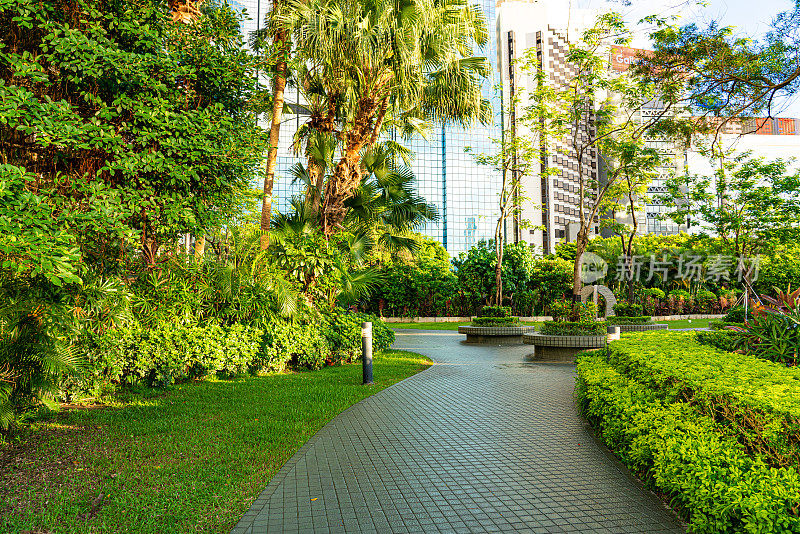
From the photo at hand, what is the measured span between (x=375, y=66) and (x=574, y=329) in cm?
793

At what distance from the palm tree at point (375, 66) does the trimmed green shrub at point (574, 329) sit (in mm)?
5905

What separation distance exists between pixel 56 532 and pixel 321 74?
1120 centimetres

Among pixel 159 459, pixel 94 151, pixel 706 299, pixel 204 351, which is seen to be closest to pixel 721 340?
pixel 159 459

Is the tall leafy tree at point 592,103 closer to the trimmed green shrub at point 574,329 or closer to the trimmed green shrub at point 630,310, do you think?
the trimmed green shrub at point 574,329

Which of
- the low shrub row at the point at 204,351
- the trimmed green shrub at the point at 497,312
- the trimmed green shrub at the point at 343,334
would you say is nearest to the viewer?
the low shrub row at the point at 204,351

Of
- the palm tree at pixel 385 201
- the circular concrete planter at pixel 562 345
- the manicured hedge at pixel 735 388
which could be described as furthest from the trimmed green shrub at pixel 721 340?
the palm tree at pixel 385 201

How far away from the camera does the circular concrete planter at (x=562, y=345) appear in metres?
12.3

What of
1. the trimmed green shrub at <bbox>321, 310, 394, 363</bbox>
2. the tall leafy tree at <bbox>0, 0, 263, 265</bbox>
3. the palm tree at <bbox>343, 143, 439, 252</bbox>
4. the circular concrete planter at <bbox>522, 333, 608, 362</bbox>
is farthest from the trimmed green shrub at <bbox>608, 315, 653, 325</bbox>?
the tall leafy tree at <bbox>0, 0, 263, 265</bbox>

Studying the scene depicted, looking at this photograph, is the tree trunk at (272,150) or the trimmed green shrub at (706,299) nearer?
the tree trunk at (272,150)

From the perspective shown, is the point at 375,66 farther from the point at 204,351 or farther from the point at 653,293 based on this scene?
the point at 653,293

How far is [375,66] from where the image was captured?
37.0 feet

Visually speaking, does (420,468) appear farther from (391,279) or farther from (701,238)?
(701,238)

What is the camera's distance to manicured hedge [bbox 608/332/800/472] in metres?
3.42

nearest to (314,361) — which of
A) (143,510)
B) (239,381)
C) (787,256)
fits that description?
(239,381)
